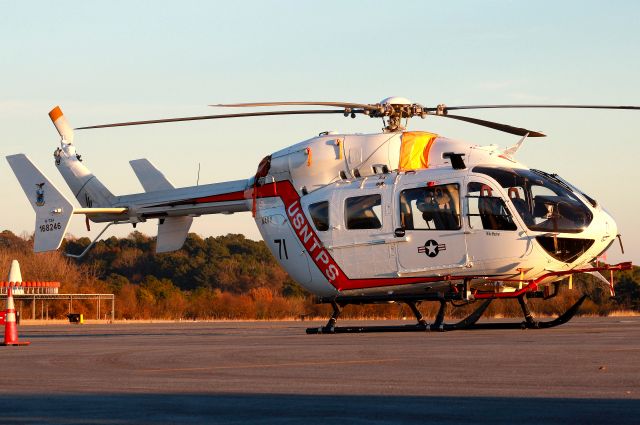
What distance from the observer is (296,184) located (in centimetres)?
2222

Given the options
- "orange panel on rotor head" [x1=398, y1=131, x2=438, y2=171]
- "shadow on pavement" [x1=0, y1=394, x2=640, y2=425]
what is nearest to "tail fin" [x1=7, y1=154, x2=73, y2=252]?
"orange panel on rotor head" [x1=398, y1=131, x2=438, y2=171]

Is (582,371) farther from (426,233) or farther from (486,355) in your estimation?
(426,233)

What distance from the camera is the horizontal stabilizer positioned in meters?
26.4

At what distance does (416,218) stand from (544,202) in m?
2.40

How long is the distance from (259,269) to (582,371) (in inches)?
2835

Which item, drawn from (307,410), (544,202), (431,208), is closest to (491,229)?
(544,202)

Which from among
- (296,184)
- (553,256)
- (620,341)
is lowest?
(620,341)

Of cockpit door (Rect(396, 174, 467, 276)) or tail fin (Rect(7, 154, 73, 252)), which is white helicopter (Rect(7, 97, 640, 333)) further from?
tail fin (Rect(7, 154, 73, 252))

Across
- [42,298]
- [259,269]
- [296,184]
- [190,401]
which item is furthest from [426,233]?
[259,269]

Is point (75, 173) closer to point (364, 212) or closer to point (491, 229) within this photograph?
point (364, 212)

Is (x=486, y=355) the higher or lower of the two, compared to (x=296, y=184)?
lower

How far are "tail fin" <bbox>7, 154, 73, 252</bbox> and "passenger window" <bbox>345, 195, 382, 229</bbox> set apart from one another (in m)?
7.80

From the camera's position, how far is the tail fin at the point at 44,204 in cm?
2558

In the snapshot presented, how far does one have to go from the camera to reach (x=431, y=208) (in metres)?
20.2
